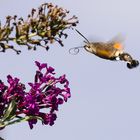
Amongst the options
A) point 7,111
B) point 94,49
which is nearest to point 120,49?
point 94,49

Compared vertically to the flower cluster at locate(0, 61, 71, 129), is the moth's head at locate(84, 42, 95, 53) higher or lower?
higher

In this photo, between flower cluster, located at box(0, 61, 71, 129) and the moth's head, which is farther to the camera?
the moth's head

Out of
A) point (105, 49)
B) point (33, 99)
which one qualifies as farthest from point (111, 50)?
point (33, 99)

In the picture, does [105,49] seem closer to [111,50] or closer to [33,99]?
[111,50]

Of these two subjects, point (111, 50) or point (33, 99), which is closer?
point (33, 99)

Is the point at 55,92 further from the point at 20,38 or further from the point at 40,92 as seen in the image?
the point at 20,38

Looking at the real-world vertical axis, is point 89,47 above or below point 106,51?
above
